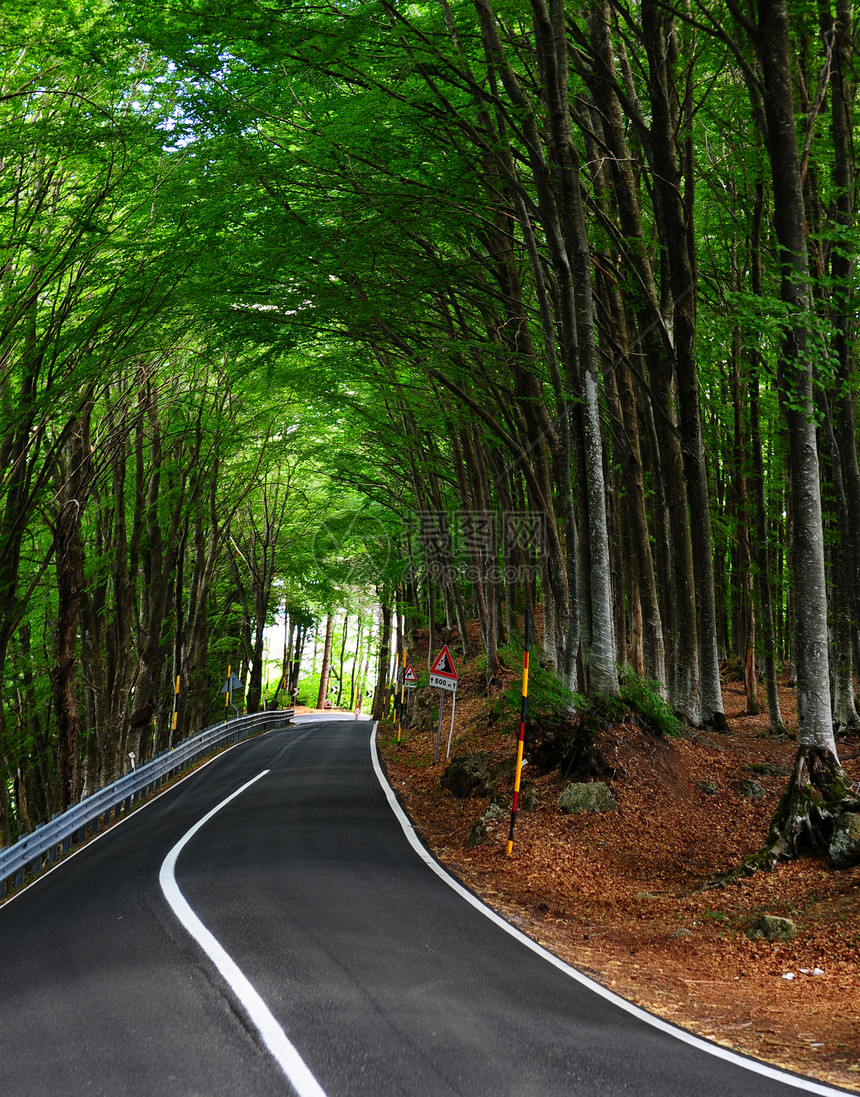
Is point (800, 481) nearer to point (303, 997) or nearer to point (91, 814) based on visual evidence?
point (303, 997)

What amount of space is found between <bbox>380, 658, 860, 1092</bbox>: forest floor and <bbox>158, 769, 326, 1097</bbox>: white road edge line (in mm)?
2600

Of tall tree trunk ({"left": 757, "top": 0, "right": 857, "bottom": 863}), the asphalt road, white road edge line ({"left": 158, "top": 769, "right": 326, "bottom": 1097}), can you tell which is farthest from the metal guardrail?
tall tree trunk ({"left": 757, "top": 0, "right": 857, "bottom": 863})

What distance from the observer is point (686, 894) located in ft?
27.8

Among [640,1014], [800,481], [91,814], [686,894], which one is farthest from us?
[91,814]

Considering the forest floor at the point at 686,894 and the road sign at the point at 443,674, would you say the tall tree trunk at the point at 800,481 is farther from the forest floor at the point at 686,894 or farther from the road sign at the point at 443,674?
the road sign at the point at 443,674

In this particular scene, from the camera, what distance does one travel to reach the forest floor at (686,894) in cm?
557

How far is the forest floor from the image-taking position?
219 inches

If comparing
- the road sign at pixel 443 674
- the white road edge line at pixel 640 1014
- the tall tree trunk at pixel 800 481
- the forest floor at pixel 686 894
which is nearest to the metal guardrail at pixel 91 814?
the forest floor at pixel 686 894

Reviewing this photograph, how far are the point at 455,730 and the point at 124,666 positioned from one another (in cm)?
879

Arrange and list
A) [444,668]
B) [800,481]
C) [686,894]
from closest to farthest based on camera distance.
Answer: [686,894] → [800,481] → [444,668]

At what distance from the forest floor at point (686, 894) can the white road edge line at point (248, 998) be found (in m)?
2.60

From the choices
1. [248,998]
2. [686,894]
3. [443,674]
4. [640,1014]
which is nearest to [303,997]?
[248,998]

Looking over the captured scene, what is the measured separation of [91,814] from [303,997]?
1104 centimetres

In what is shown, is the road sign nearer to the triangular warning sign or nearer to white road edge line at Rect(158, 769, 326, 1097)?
the triangular warning sign
